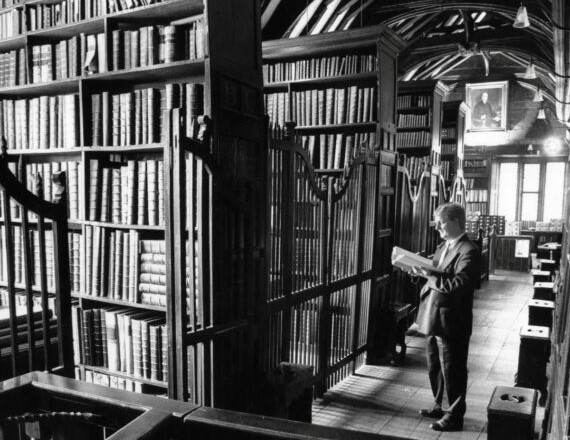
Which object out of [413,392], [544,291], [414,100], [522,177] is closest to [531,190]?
[522,177]

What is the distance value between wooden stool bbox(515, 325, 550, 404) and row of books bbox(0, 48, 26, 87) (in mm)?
4082

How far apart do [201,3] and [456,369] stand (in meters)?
2.78

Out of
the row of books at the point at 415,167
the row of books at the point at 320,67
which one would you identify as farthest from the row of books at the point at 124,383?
the row of books at the point at 415,167

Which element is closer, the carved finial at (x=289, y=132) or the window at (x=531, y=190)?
the carved finial at (x=289, y=132)

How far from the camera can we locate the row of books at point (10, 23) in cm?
374

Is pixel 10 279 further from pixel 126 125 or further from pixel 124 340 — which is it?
pixel 126 125

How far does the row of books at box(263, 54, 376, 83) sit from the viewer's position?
16.0ft

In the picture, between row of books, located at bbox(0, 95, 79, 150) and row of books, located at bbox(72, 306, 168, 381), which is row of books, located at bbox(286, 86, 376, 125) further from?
row of books, located at bbox(72, 306, 168, 381)

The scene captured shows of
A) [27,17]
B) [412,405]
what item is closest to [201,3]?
[27,17]

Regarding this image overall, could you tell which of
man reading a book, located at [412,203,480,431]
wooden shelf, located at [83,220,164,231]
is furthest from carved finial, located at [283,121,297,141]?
man reading a book, located at [412,203,480,431]

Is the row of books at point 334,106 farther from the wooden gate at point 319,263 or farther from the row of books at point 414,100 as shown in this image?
the row of books at point 414,100

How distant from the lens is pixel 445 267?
3146mm

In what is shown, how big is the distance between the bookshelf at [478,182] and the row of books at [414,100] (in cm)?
797

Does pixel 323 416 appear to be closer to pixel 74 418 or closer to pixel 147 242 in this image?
pixel 147 242
